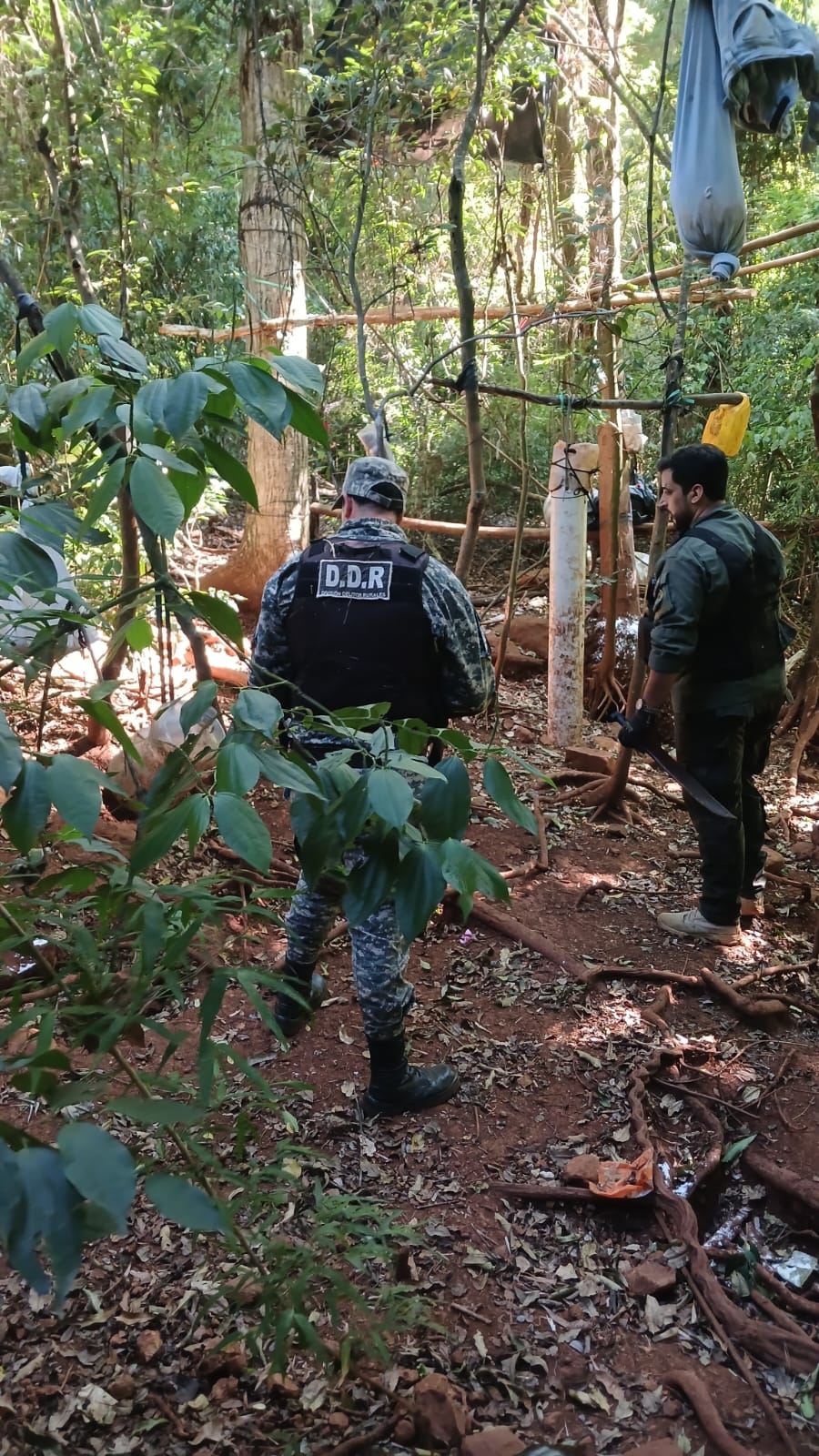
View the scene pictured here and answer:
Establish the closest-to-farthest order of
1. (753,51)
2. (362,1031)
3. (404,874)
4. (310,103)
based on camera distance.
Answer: (404,874)
(753,51)
(362,1031)
(310,103)

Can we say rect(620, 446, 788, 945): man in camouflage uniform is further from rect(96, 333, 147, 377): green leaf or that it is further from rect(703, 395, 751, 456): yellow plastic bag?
rect(96, 333, 147, 377): green leaf

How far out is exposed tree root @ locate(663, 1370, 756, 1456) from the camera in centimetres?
198

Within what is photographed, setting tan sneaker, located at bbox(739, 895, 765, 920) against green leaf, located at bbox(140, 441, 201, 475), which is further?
tan sneaker, located at bbox(739, 895, 765, 920)

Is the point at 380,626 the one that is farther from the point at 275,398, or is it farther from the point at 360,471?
the point at 275,398

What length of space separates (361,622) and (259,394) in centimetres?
176

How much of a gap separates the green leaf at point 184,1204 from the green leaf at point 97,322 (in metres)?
0.95

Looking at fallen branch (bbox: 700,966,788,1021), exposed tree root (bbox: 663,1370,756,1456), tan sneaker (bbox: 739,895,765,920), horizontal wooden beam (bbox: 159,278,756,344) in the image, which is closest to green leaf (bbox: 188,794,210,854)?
exposed tree root (bbox: 663,1370,756,1456)

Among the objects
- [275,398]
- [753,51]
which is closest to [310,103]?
[753,51]

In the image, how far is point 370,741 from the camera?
4.14 ft

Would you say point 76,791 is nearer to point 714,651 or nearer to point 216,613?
point 216,613

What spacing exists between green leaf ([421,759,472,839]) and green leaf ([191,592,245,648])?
0.32m

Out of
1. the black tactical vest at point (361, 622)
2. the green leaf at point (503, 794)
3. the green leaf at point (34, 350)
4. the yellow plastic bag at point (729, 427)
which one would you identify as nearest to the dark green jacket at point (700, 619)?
the yellow plastic bag at point (729, 427)

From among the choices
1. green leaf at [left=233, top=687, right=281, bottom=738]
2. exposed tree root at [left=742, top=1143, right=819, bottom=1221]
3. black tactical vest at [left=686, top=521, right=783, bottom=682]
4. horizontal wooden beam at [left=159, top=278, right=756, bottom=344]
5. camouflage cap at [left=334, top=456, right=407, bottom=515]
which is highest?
horizontal wooden beam at [left=159, top=278, right=756, bottom=344]

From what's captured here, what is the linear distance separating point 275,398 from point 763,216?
9726 millimetres
